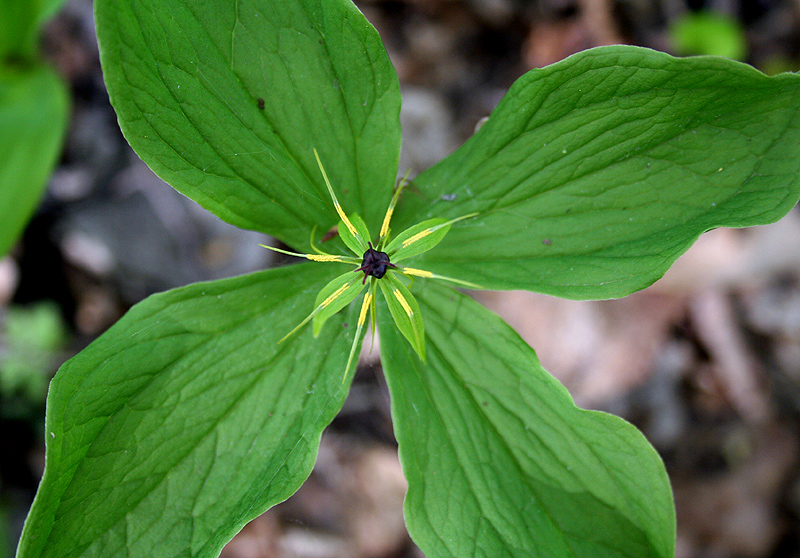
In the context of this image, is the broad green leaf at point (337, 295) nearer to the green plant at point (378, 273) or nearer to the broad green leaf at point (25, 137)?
the green plant at point (378, 273)

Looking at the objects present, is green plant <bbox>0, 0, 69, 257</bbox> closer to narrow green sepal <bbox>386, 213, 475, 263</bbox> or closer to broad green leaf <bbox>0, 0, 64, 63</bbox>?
broad green leaf <bbox>0, 0, 64, 63</bbox>

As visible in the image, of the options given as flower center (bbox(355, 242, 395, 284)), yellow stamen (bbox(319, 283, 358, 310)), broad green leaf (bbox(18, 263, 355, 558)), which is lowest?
broad green leaf (bbox(18, 263, 355, 558))

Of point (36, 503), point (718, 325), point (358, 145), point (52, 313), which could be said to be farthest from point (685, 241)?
point (52, 313)

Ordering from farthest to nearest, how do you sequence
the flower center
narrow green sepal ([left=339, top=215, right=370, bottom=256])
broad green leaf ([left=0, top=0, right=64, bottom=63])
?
1. broad green leaf ([left=0, top=0, right=64, bottom=63])
2. narrow green sepal ([left=339, top=215, right=370, bottom=256])
3. the flower center

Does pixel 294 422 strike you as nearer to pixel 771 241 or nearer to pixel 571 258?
pixel 571 258

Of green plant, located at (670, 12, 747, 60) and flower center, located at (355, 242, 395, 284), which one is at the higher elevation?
green plant, located at (670, 12, 747, 60)

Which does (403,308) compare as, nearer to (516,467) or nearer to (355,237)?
(355,237)

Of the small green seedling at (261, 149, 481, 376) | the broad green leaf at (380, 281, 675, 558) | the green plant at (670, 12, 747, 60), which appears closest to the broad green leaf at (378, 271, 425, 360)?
the small green seedling at (261, 149, 481, 376)

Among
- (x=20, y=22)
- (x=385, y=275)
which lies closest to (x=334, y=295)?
(x=385, y=275)
